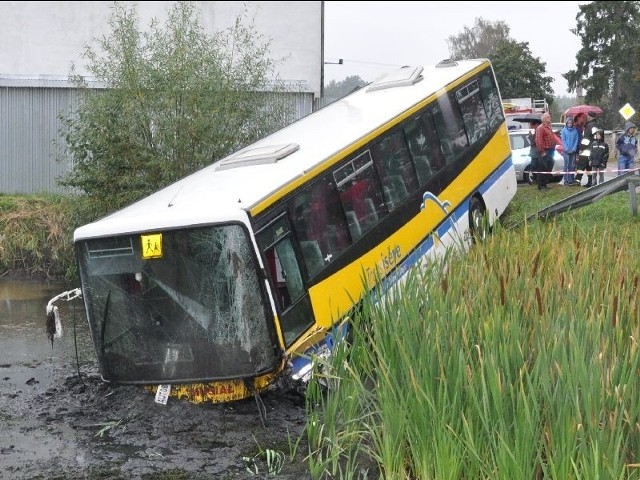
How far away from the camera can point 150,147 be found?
17656 mm

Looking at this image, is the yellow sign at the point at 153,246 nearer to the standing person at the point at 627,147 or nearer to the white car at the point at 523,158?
the standing person at the point at 627,147

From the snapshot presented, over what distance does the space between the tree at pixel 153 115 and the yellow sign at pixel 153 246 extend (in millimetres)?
8564

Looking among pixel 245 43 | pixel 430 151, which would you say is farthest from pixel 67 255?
pixel 430 151

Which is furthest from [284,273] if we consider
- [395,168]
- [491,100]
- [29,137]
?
[29,137]

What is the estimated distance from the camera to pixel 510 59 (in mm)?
44062

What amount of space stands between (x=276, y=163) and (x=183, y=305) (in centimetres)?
221

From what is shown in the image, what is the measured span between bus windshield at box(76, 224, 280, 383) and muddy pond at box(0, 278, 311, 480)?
1.73 feet

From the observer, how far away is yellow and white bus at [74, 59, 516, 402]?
27.9 feet

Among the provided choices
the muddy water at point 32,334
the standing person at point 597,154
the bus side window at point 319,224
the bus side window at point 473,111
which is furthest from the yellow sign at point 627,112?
the bus side window at point 319,224

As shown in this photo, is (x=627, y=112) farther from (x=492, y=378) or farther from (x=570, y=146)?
(x=492, y=378)

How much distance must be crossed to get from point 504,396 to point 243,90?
13.4 metres

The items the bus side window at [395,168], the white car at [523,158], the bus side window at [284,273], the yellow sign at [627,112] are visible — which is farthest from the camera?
the yellow sign at [627,112]

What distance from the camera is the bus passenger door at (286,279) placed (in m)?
8.70

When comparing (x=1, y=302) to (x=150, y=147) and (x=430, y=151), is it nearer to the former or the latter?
(x=150, y=147)
